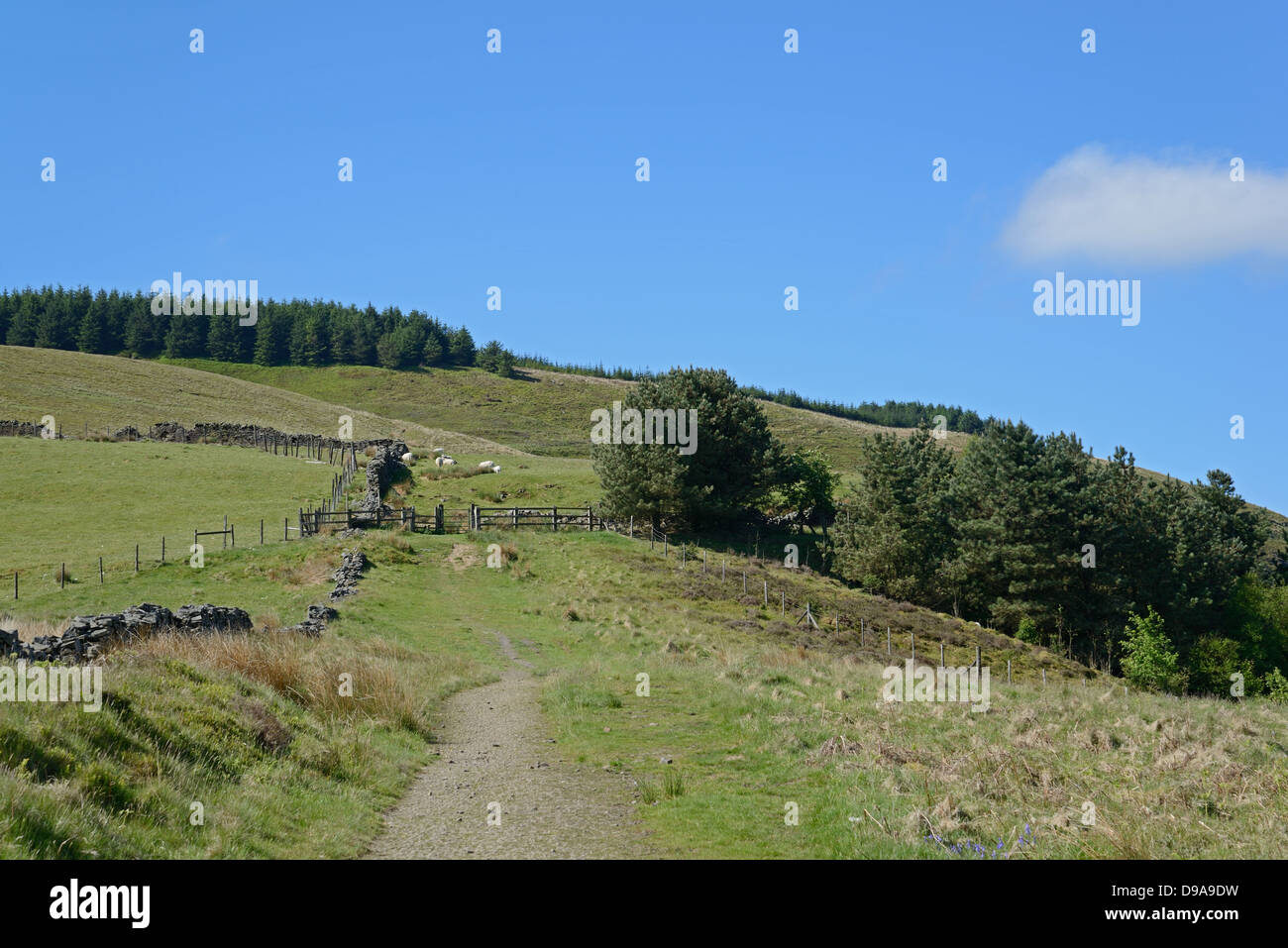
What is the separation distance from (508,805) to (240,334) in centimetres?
17945

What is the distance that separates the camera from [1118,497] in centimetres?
6519

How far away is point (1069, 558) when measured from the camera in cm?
5619

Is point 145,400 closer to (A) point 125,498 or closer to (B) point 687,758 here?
(A) point 125,498

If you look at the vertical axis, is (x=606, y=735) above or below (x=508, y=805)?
below

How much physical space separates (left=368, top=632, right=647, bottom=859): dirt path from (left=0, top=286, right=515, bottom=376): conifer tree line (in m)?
168

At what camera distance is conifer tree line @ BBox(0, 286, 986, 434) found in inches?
6294

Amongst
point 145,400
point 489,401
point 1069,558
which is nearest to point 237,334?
point 489,401

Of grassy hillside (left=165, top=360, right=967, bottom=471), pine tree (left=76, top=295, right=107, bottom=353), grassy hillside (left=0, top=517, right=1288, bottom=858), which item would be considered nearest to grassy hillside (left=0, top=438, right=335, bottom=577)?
grassy hillside (left=0, top=517, right=1288, bottom=858)

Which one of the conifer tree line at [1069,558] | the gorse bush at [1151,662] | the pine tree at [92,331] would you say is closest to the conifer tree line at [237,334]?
the pine tree at [92,331]

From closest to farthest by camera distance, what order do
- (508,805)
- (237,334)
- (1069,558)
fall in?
(508,805), (1069,558), (237,334)

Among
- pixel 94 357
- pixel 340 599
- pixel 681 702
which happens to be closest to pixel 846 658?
pixel 681 702

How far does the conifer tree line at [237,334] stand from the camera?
160m
